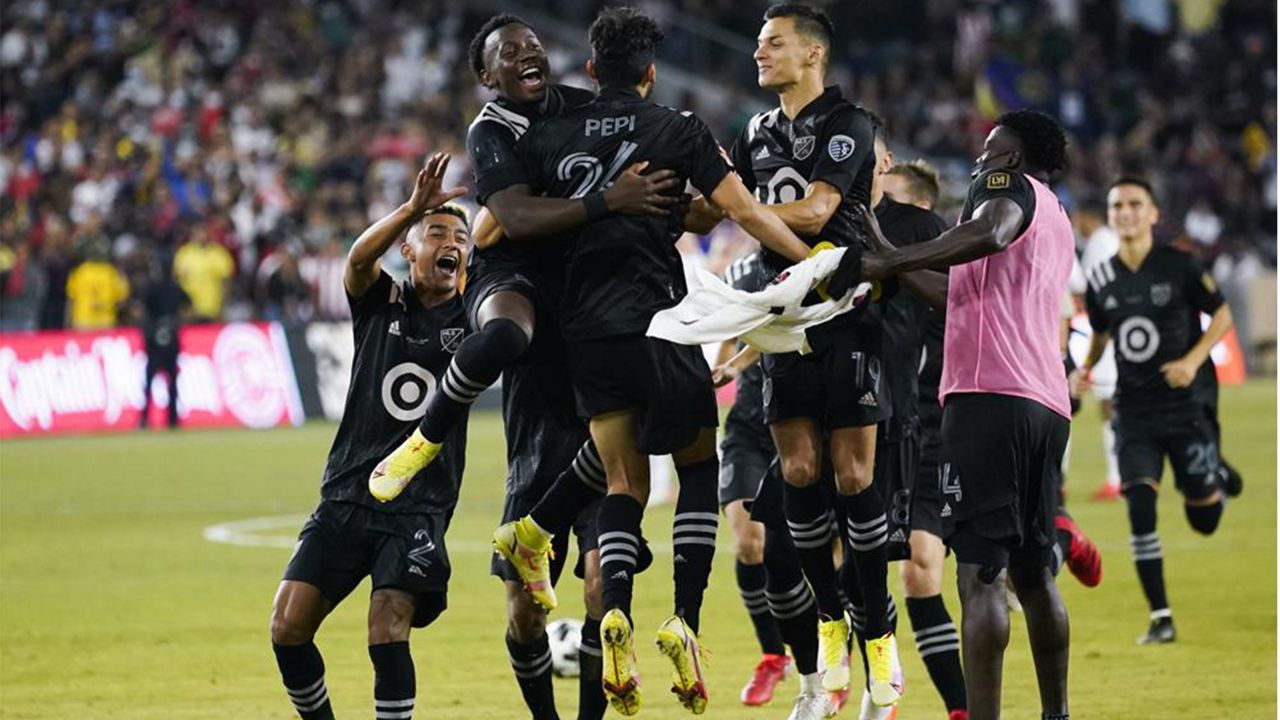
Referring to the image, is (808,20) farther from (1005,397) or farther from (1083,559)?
(1083,559)

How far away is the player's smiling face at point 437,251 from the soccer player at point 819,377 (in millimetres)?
1285

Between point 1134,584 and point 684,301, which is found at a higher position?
point 684,301

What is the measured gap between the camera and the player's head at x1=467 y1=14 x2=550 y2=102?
8102 millimetres

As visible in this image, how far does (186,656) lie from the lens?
11453mm

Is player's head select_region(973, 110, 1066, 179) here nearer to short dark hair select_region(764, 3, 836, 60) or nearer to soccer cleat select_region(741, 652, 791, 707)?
short dark hair select_region(764, 3, 836, 60)

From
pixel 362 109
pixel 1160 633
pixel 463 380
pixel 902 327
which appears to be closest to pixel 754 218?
pixel 463 380

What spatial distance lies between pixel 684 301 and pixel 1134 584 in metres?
7.19

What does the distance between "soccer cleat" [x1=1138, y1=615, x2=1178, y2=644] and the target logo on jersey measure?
5040 mm

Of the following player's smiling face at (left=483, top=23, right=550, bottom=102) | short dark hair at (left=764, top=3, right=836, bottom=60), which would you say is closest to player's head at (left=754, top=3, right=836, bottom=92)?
short dark hair at (left=764, top=3, right=836, bottom=60)

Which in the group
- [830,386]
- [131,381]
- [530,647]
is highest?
[830,386]

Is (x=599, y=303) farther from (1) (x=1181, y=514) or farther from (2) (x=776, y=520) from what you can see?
(1) (x=1181, y=514)

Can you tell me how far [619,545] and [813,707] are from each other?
143cm

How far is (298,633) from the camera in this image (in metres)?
7.91

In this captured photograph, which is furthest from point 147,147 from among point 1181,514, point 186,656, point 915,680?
point 915,680
